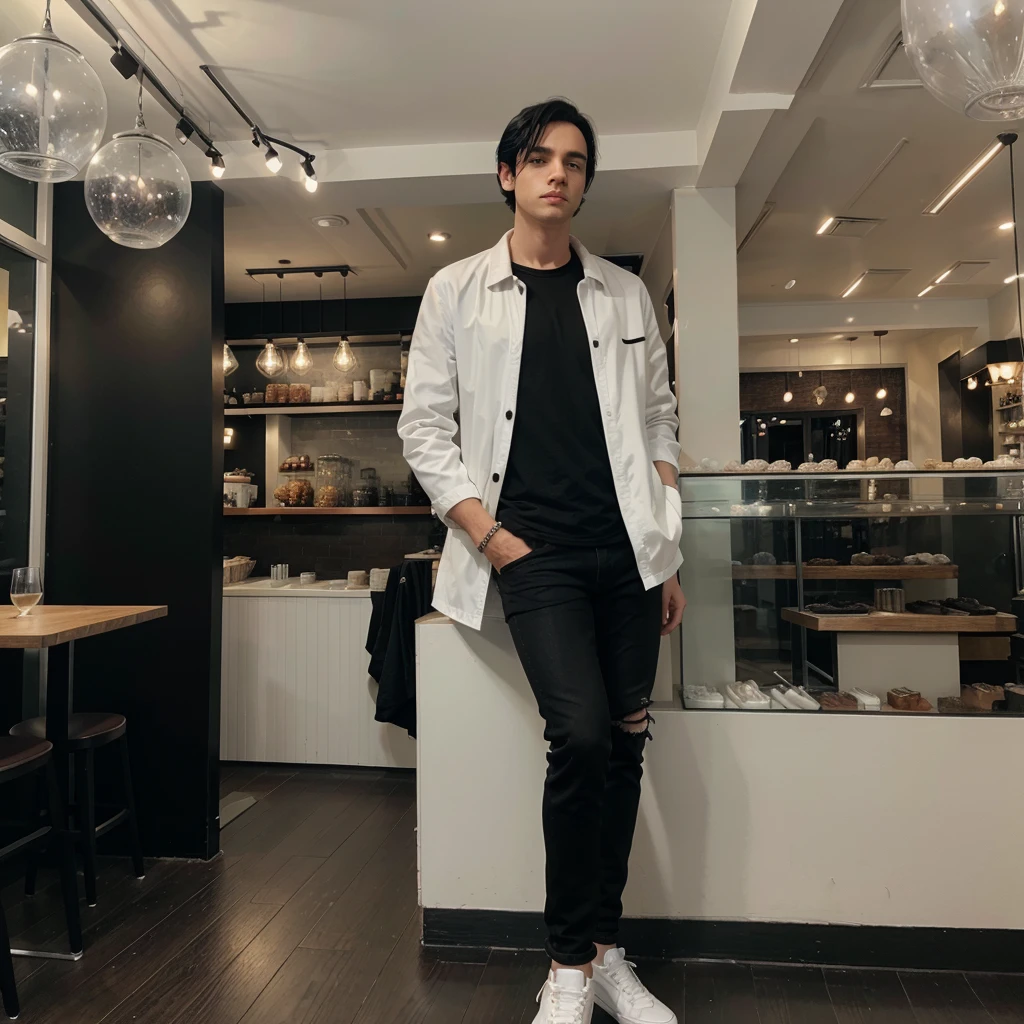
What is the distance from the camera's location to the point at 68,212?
2844 millimetres

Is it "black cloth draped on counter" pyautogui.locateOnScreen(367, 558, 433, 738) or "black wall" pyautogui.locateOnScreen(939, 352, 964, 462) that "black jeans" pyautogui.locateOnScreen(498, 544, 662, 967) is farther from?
"black wall" pyautogui.locateOnScreen(939, 352, 964, 462)

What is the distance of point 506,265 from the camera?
1.69 m

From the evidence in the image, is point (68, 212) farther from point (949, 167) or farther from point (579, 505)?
point (949, 167)

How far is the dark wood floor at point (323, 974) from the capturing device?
66.1 inches

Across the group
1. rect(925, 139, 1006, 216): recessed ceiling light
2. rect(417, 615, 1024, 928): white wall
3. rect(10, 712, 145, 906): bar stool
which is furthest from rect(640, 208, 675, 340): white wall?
rect(10, 712, 145, 906): bar stool

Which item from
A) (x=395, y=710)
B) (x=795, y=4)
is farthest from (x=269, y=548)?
(x=795, y=4)

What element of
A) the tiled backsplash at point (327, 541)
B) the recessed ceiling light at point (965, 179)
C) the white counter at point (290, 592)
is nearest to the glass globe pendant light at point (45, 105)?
the white counter at point (290, 592)

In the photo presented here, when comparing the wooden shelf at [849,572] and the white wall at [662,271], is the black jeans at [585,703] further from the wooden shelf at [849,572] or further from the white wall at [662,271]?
the white wall at [662,271]

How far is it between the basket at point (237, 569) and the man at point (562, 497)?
2835mm

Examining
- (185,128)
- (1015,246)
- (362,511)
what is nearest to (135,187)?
(185,128)

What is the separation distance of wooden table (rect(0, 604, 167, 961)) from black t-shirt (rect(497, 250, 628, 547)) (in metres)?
1.17

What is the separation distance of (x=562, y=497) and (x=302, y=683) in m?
2.60

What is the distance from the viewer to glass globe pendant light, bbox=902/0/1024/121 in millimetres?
1156

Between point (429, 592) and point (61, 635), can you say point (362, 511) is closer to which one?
point (429, 592)
